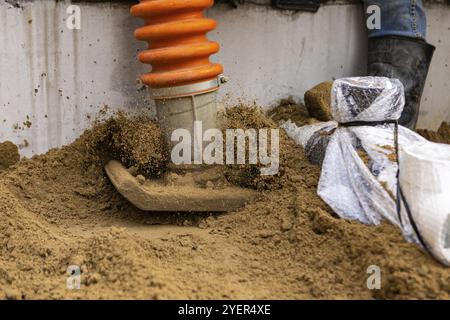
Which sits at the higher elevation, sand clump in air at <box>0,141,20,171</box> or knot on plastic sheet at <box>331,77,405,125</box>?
knot on plastic sheet at <box>331,77,405,125</box>

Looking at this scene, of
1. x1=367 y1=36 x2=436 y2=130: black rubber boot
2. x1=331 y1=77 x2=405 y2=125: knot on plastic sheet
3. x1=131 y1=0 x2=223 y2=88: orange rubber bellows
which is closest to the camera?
x1=331 y1=77 x2=405 y2=125: knot on plastic sheet

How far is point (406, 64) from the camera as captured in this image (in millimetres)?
3582

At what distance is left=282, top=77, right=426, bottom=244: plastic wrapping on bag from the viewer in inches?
106

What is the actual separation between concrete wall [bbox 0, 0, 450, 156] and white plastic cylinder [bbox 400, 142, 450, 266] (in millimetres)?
1449

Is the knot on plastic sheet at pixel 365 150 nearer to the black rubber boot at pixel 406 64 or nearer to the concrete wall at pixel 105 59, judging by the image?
the black rubber boot at pixel 406 64

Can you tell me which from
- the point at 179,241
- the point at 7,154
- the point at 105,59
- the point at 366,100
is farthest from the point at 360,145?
the point at 7,154

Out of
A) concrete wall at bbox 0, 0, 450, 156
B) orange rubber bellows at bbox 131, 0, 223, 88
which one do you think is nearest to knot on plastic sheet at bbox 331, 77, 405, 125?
orange rubber bellows at bbox 131, 0, 223, 88

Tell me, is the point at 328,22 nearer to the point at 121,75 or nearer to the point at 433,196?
the point at 121,75

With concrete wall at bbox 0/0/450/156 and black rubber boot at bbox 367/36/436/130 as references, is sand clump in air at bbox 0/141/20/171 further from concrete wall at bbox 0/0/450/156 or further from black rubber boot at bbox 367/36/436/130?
black rubber boot at bbox 367/36/436/130

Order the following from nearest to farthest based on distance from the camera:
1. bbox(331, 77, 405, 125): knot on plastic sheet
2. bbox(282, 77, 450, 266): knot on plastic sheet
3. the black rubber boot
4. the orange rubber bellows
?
bbox(282, 77, 450, 266): knot on plastic sheet
bbox(331, 77, 405, 125): knot on plastic sheet
the orange rubber bellows
the black rubber boot

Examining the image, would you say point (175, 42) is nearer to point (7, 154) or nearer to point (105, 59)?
point (105, 59)

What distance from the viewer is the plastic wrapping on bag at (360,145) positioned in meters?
2.70

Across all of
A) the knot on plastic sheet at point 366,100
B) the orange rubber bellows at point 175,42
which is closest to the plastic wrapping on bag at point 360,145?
the knot on plastic sheet at point 366,100

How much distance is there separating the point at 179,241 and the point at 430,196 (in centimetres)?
107
